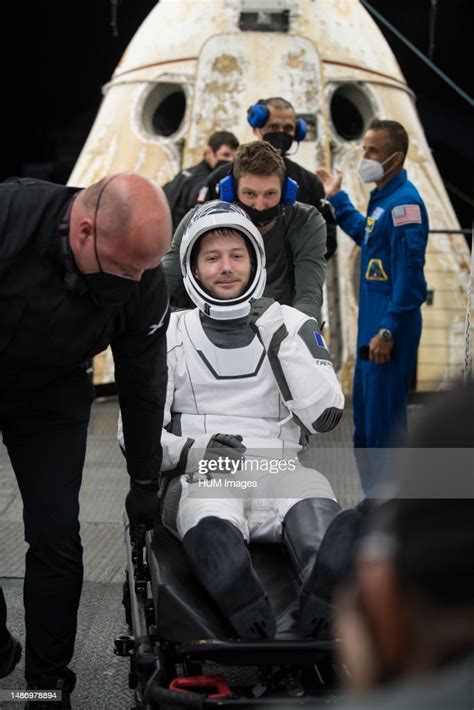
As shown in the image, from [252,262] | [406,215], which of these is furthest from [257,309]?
[406,215]

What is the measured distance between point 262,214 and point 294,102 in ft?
16.2

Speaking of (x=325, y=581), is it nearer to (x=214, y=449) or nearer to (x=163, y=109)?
(x=214, y=449)

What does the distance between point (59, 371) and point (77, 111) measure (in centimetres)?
1540

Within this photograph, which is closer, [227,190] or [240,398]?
[240,398]

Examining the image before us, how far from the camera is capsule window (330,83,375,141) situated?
8.77 m

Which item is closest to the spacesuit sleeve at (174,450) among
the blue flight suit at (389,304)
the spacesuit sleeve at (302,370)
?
the spacesuit sleeve at (302,370)

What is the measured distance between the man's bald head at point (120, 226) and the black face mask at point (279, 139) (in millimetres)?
2353

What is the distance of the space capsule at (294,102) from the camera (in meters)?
8.29

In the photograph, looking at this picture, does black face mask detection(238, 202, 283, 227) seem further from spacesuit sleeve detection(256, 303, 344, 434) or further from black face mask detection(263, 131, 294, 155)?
black face mask detection(263, 131, 294, 155)

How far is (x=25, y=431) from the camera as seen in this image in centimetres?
264

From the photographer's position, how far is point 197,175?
5852 millimetres

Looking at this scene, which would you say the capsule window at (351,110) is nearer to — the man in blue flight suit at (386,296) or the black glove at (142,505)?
the man in blue flight suit at (386,296)

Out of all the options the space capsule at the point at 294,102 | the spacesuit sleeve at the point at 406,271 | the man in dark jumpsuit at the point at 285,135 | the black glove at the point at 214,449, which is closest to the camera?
the black glove at the point at 214,449

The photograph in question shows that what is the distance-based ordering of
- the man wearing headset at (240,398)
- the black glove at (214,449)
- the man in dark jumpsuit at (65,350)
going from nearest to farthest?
the man in dark jumpsuit at (65,350) < the man wearing headset at (240,398) < the black glove at (214,449)
